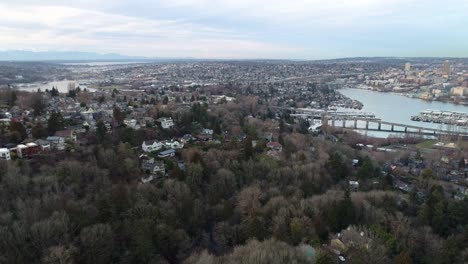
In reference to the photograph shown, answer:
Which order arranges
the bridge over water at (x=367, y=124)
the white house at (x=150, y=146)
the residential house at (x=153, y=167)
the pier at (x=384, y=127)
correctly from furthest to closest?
the bridge over water at (x=367, y=124), the pier at (x=384, y=127), the white house at (x=150, y=146), the residential house at (x=153, y=167)

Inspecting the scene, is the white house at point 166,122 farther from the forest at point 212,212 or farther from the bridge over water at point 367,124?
the bridge over water at point 367,124

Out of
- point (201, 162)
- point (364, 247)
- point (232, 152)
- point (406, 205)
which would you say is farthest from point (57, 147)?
point (406, 205)

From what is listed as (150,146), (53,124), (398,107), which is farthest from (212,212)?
(398,107)

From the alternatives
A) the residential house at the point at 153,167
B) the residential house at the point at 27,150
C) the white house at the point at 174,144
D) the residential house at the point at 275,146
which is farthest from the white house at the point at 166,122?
the residential house at the point at 27,150

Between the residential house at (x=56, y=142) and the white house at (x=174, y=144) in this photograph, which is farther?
the white house at (x=174, y=144)

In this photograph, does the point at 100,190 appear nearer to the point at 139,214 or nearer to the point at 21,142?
the point at 139,214

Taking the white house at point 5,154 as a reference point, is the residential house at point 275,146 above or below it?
below
